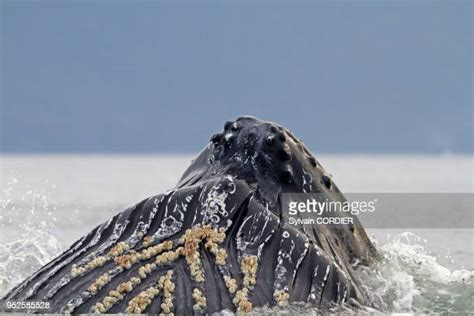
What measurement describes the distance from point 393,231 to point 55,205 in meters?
9.26

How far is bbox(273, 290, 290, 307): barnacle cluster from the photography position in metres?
5.44

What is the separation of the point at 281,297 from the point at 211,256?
0.49 meters

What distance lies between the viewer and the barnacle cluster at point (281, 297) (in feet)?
17.8

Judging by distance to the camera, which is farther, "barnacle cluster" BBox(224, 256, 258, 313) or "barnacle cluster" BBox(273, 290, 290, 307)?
"barnacle cluster" BBox(273, 290, 290, 307)

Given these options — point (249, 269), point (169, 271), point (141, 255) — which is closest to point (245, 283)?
point (249, 269)

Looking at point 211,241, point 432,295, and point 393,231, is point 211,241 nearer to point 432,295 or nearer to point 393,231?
point 432,295

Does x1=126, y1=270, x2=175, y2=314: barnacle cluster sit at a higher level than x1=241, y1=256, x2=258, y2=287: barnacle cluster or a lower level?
lower

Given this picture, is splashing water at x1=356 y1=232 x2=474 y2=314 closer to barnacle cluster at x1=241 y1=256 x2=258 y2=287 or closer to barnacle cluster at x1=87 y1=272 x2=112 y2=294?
barnacle cluster at x1=241 y1=256 x2=258 y2=287

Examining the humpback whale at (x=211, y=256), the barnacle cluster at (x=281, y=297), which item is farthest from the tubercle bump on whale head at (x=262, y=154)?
the barnacle cluster at (x=281, y=297)

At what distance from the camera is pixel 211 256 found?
564 cm

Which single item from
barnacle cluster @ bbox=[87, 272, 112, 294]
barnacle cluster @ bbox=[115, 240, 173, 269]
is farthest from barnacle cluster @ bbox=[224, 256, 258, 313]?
barnacle cluster @ bbox=[87, 272, 112, 294]

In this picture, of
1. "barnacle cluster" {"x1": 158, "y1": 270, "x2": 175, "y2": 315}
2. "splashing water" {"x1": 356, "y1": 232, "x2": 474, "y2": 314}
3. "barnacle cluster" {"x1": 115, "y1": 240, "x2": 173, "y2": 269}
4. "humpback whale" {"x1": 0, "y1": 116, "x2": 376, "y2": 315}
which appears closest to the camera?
"barnacle cluster" {"x1": 158, "y1": 270, "x2": 175, "y2": 315}

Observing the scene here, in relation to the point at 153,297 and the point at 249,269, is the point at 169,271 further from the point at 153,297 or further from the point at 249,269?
the point at 249,269

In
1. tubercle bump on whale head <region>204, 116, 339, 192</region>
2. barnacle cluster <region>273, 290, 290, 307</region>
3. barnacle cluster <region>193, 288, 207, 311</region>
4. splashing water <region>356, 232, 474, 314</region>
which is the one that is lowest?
barnacle cluster <region>193, 288, 207, 311</region>
